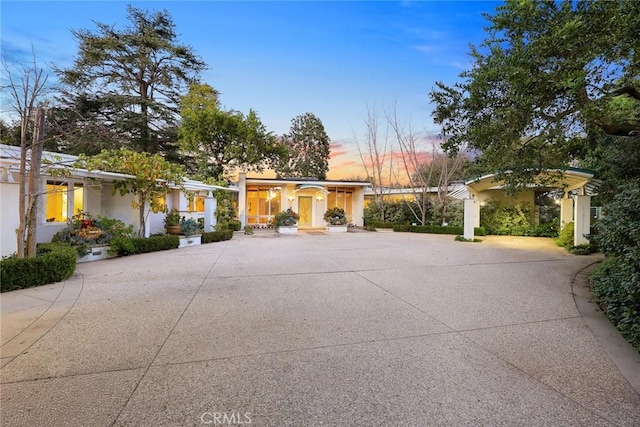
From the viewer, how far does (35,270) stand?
5.25 m

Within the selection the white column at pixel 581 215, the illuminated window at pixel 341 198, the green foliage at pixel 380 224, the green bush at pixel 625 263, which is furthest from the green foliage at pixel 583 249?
the illuminated window at pixel 341 198

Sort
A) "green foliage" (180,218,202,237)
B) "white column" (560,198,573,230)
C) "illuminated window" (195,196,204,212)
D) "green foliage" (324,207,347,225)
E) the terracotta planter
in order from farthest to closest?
"green foliage" (324,207,347,225) < "illuminated window" (195,196,204,212) < "white column" (560,198,573,230) < the terracotta planter < "green foliage" (180,218,202,237)

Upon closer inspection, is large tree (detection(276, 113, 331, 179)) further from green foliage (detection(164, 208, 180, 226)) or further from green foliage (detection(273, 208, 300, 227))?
green foliage (detection(164, 208, 180, 226))

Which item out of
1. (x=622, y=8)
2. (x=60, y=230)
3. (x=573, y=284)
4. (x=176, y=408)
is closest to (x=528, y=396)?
(x=176, y=408)

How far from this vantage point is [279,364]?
2.67 meters

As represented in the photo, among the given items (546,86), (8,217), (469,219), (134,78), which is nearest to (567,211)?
(469,219)

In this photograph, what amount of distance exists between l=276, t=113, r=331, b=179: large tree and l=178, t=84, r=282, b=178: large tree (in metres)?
13.5

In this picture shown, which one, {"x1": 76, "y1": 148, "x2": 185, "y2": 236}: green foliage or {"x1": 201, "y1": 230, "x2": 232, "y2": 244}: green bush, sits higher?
{"x1": 76, "y1": 148, "x2": 185, "y2": 236}: green foliage

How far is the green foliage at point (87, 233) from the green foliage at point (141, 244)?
0.26m

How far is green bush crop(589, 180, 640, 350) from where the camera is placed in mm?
3160

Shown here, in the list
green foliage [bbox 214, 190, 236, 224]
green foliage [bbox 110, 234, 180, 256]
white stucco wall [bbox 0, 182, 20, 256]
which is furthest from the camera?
green foliage [bbox 214, 190, 236, 224]

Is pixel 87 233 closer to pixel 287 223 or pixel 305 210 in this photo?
pixel 287 223

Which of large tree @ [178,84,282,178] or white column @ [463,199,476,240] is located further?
large tree @ [178,84,282,178]

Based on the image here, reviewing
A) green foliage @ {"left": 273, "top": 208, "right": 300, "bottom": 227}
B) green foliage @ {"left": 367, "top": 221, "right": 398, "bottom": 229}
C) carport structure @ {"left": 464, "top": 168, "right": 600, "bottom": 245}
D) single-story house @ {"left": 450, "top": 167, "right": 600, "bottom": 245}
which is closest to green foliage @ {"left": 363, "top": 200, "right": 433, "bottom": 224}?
green foliage @ {"left": 367, "top": 221, "right": 398, "bottom": 229}
